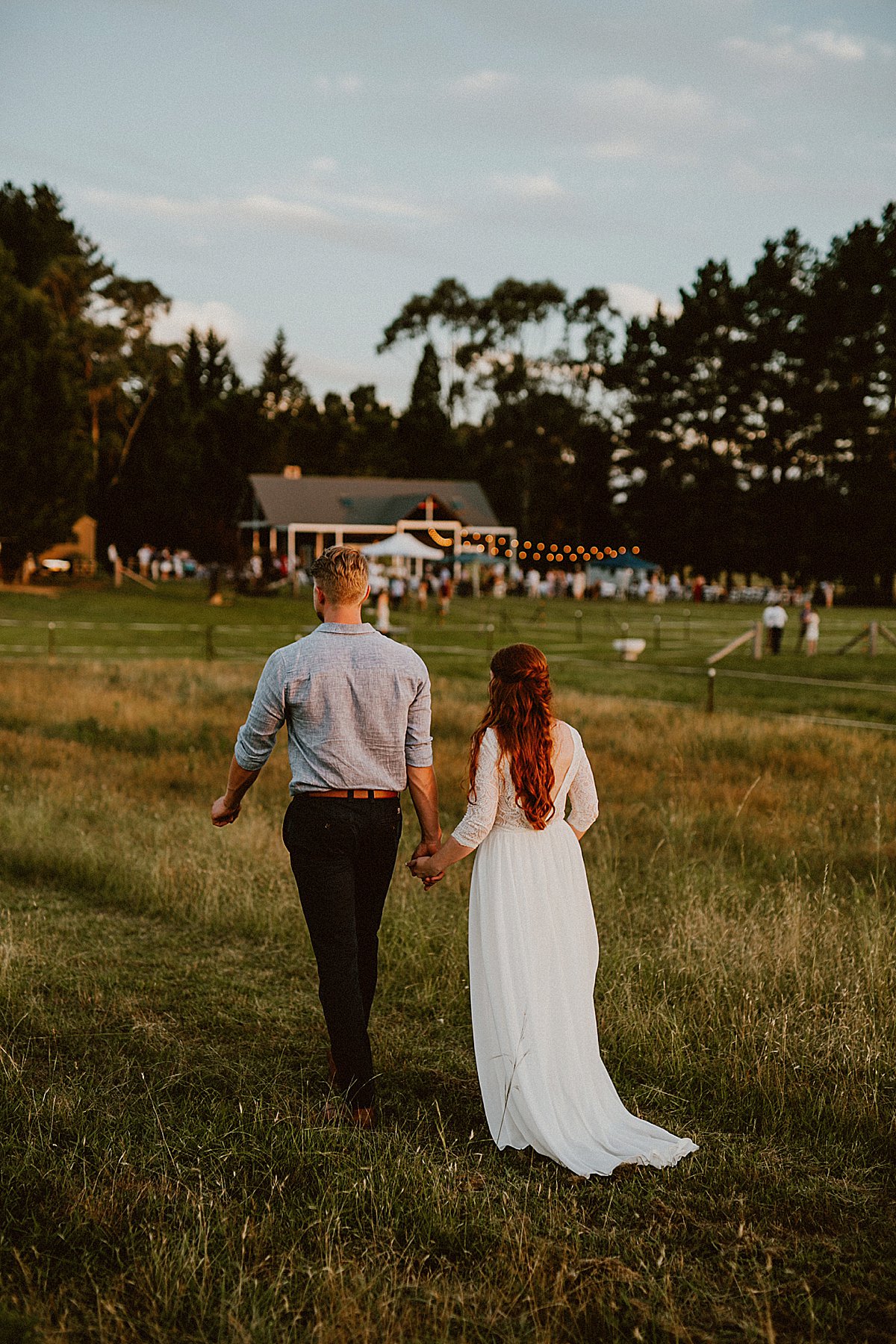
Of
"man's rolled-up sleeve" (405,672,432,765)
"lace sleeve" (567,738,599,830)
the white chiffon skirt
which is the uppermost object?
"man's rolled-up sleeve" (405,672,432,765)

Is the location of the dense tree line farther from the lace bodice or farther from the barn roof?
the lace bodice

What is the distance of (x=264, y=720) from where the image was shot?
416cm

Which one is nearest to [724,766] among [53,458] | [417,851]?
[417,851]

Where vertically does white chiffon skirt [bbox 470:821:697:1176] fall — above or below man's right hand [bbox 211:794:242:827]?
below

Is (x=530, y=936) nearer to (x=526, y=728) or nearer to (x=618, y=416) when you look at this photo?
(x=526, y=728)

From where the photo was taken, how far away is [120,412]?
62.6 meters

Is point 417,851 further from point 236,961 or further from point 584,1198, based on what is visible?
point 236,961

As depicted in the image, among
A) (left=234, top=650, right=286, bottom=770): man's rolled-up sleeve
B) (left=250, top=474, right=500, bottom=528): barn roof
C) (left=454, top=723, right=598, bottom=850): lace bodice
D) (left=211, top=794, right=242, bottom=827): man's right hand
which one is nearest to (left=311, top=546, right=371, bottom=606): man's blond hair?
(left=234, top=650, right=286, bottom=770): man's rolled-up sleeve

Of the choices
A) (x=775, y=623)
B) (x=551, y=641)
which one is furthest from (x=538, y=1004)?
(x=551, y=641)

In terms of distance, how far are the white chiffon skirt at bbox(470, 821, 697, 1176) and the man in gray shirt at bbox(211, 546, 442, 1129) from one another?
354 millimetres

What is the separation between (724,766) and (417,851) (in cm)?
863

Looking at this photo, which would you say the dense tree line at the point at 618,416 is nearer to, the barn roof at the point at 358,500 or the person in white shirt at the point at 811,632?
the barn roof at the point at 358,500

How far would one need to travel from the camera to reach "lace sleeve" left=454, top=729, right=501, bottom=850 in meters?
3.99

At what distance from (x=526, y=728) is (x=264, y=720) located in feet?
2.98
